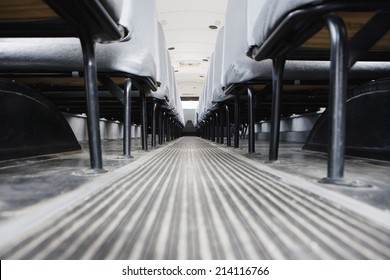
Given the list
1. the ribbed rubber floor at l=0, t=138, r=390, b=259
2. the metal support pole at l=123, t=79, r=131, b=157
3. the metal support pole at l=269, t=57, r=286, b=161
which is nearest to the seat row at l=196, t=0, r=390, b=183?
the metal support pole at l=269, t=57, r=286, b=161

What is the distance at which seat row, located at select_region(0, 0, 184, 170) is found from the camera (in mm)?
864

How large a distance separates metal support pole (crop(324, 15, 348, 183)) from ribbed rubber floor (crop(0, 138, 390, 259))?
166mm

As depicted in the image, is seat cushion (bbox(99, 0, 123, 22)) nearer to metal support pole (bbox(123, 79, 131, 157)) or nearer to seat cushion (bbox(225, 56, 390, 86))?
metal support pole (bbox(123, 79, 131, 157))

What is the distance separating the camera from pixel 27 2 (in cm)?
83

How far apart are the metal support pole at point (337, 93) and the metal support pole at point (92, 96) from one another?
71 cm

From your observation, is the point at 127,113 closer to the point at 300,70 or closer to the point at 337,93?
the point at 300,70

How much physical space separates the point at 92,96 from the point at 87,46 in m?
0.16

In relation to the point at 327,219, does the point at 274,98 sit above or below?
above

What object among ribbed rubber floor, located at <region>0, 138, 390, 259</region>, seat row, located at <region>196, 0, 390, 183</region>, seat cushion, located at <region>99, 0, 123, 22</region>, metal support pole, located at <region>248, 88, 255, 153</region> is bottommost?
ribbed rubber floor, located at <region>0, 138, 390, 259</region>

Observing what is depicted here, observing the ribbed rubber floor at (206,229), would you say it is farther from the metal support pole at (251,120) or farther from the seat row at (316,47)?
the metal support pole at (251,120)

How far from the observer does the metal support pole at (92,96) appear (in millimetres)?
985

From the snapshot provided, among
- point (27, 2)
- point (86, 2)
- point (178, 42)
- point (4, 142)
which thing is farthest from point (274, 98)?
point (178, 42)

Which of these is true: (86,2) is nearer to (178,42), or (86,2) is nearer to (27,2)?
(27,2)

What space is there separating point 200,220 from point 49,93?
2132mm
